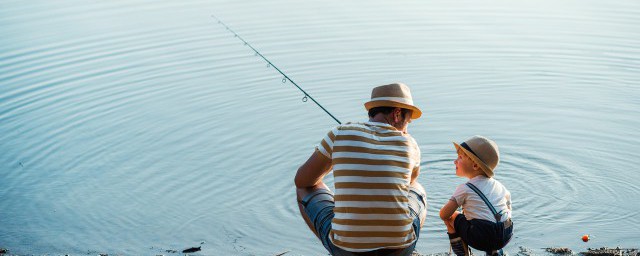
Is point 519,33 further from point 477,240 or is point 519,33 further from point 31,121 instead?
point 477,240

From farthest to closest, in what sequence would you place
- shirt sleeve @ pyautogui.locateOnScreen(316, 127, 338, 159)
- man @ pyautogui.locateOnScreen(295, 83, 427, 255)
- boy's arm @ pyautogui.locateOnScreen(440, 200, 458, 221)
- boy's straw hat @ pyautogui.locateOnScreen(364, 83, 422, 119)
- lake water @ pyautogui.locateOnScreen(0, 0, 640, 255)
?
lake water @ pyautogui.locateOnScreen(0, 0, 640, 255)
boy's arm @ pyautogui.locateOnScreen(440, 200, 458, 221)
boy's straw hat @ pyautogui.locateOnScreen(364, 83, 422, 119)
shirt sleeve @ pyautogui.locateOnScreen(316, 127, 338, 159)
man @ pyautogui.locateOnScreen(295, 83, 427, 255)

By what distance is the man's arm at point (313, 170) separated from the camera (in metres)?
3.78

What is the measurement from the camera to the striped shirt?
352 centimetres

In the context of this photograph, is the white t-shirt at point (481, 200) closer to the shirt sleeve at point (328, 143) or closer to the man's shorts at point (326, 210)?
the man's shorts at point (326, 210)

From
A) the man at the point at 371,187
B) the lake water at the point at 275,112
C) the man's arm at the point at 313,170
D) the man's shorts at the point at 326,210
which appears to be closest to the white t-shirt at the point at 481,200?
the man's shorts at the point at 326,210

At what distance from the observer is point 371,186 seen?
352 cm

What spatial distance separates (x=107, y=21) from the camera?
43.0 ft

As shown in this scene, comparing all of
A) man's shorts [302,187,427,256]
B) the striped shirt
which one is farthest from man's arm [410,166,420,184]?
the striped shirt

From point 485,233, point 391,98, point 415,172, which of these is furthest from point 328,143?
point 485,233

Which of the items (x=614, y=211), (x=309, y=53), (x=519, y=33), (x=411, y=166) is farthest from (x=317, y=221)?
(x=519, y=33)

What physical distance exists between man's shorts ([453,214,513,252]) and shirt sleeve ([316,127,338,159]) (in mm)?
887

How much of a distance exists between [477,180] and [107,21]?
10131mm

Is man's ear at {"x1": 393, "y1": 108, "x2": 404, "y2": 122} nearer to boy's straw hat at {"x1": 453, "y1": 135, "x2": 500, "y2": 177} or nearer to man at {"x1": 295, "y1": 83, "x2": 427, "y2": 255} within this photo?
man at {"x1": 295, "y1": 83, "x2": 427, "y2": 255}

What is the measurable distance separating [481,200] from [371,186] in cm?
81
